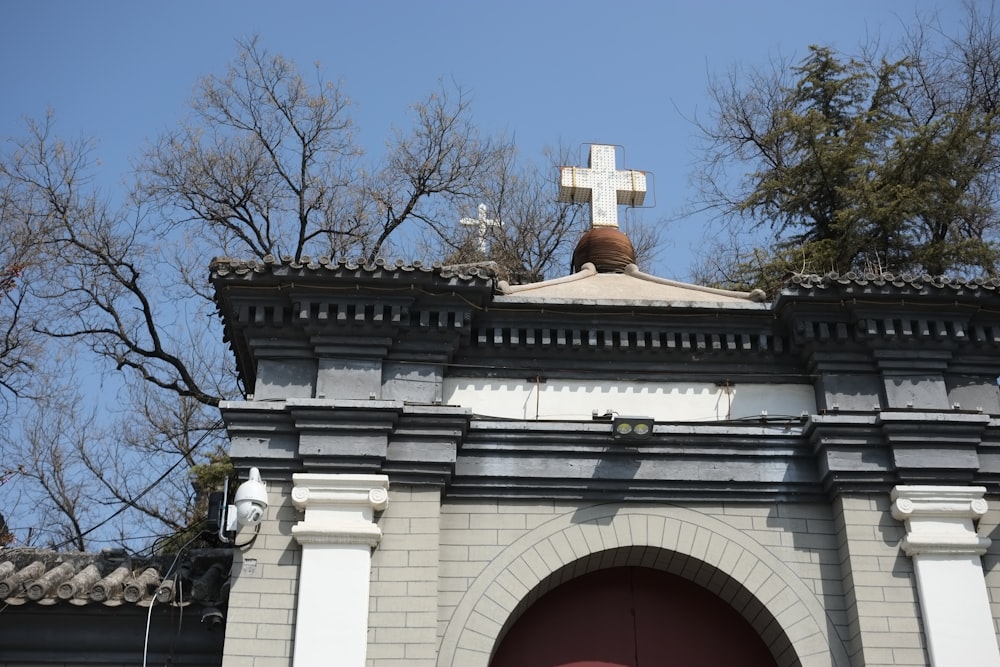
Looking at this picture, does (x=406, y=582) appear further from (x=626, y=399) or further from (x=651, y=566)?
(x=626, y=399)

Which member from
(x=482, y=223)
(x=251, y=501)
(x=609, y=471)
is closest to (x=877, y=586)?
(x=609, y=471)

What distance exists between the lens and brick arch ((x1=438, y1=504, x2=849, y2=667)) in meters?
10.4

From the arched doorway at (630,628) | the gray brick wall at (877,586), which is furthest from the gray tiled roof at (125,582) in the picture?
the gray brick wall at (877,586)

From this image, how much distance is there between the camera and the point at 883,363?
11312mm

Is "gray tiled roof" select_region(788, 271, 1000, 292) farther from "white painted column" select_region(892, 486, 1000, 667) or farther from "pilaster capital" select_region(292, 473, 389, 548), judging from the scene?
"pilaster capital" select_region(292, 473, 389, 548)

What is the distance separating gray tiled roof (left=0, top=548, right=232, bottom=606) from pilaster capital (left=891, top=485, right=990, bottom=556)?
588 centimetres

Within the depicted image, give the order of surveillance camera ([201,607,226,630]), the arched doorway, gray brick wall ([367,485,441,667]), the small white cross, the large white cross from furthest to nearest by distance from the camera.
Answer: the small white cross < the large white cross < the arched doorway < surveillance camera ([201,607,226,630]) < gray brick wall ([367,485,441,667])

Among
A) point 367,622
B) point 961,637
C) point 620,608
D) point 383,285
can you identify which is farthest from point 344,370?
point 961,637

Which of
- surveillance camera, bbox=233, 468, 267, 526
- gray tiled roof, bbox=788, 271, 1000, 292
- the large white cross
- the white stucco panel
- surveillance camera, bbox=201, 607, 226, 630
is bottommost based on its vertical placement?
surveillance camera, bbox=201, 607, 226, 630

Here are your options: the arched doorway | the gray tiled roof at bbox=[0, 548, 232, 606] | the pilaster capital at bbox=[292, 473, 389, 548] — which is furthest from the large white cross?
the gray tiled roof at bbox=[0, 548, 232, 606]

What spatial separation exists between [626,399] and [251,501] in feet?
11.9

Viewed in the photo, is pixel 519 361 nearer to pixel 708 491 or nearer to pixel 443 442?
pixel 443 442

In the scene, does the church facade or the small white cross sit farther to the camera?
the small white cross

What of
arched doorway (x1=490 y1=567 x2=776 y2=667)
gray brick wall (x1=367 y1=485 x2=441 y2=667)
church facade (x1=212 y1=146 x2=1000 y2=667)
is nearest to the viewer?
gray brick wall (x1=367 y1=485 x2=441 y2=667)
